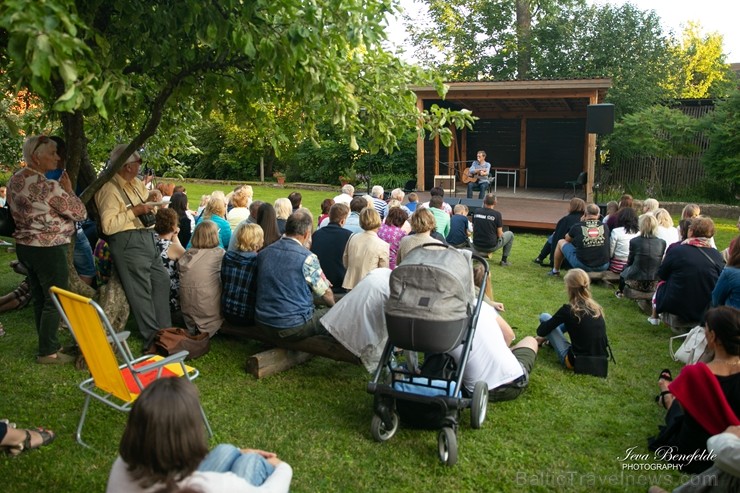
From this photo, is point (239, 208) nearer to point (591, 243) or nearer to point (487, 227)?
point (487, 227)

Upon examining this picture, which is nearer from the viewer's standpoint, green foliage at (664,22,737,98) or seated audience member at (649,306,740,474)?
seated audience member at (649,306,740,474)

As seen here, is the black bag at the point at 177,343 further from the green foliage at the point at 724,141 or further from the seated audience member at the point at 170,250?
the green foliage at the point at 724,141

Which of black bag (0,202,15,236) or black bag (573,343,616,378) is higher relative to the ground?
black bag (0,202,15,236)

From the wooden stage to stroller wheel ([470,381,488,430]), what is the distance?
371 inches

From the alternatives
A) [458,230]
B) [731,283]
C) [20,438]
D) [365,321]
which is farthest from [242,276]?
[458,230]

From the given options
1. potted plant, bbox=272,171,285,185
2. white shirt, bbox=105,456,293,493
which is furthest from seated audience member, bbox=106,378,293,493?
potted plant, bbox=272,171,285,185

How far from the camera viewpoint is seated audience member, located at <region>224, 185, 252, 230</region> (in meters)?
7.82

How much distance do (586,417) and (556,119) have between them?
1714 cm

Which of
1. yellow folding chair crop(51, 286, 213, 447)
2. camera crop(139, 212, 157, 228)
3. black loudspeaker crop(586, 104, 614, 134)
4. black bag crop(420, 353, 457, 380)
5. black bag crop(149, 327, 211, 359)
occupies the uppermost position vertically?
black loudspeaker crop(586, 104, 614, 134)

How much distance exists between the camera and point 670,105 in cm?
1919

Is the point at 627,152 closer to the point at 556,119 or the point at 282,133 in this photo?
the point at 556,119

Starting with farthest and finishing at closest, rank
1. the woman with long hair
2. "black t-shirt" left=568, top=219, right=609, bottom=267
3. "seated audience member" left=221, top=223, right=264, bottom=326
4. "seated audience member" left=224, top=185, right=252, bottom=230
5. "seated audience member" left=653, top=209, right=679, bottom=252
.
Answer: "black t-shirt" left=568, top=219, right=609, bottom=267, "seated audience member" left=224, top=185, right=252, bottom=230, "seated audience member" left=653, top=209, right=679, bottom=252, the woman with long hair, "seated audience member" left=221, top=223, right=264, bottom=326

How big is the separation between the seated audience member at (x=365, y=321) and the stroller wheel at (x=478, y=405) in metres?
0.81

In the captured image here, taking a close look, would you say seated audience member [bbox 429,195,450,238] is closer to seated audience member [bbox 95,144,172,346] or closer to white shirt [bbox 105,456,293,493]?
seated audience member [bbox 95,144,172,346]
